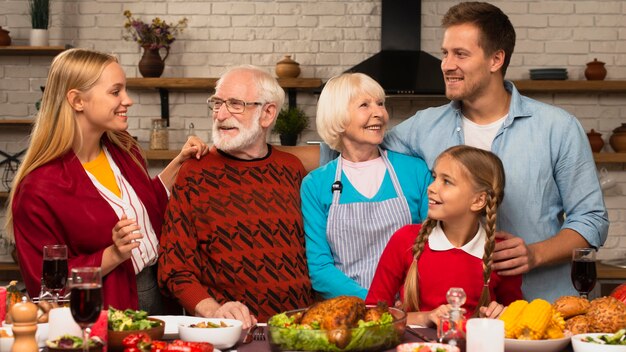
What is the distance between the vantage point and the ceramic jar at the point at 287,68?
21.7 feet

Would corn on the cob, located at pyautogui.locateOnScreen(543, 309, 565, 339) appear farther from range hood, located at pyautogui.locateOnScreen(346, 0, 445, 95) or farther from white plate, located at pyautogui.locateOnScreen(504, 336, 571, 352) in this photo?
range hood, located at pyautogui.locateOnScreen(346, 0, 445, 95)

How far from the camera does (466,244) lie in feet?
9.42

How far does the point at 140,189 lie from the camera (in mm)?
3305

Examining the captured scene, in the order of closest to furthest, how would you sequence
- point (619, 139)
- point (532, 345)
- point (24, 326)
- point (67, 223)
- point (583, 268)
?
point (24, 326), point (532, 345), point (583, 268), point (67, 223), point (619, 139)

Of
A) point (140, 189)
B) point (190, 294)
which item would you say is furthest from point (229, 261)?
point (140, 189)

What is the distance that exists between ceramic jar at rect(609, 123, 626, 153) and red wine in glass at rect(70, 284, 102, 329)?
535cm

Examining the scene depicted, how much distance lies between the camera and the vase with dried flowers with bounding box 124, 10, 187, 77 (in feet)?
21.8

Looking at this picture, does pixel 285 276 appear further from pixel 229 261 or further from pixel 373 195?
pixel 373 195

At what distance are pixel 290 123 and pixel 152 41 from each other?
4.03 ft

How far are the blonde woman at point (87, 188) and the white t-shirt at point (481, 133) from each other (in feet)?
3.30

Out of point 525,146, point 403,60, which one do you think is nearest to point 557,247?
point 525,146

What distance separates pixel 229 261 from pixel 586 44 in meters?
4.50

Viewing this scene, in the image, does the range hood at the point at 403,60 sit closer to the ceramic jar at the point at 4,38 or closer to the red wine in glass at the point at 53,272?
the ceramic jar at the point at 4,38

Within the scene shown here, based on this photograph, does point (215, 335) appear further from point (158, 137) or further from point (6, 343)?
point (158, 137)
